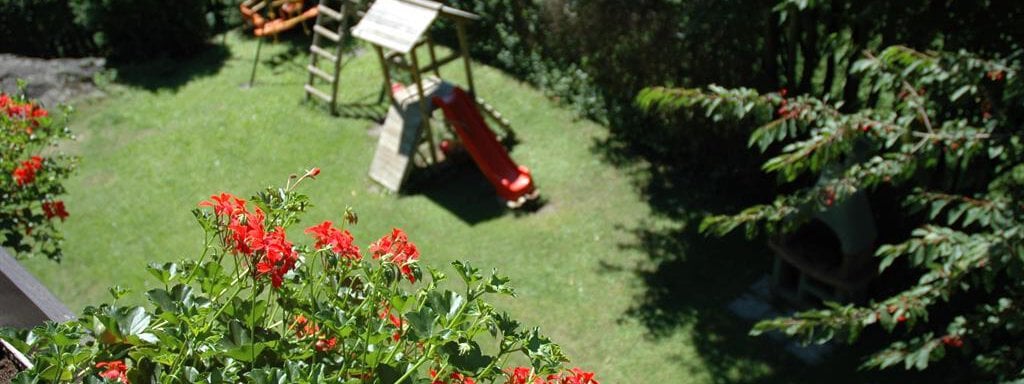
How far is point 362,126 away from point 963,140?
6.52 metres

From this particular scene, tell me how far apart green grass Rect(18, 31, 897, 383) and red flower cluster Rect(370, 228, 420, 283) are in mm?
4135

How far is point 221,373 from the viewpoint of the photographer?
6.68 ft

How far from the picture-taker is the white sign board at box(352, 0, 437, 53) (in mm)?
8422

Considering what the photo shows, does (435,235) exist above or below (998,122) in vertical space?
below

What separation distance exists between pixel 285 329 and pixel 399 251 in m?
0.33

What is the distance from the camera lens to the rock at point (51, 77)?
1077cm

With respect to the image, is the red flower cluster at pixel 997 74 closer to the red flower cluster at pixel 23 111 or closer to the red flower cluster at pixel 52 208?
the red flower cluster at pixel 23 111

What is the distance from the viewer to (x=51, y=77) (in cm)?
1098

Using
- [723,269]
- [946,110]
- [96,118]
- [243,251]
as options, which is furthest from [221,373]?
[96,118]

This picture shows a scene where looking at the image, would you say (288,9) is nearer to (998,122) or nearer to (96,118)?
(96,118)

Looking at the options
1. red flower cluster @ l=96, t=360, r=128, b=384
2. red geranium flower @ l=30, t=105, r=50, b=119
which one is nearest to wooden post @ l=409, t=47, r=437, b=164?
red geranium flower @ l=30, t=105, r=50, b=119

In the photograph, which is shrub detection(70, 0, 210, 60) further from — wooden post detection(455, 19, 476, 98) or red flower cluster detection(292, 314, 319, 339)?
red flower cluster detection(292, 314, 319, 339)

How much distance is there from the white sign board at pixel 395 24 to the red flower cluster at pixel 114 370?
6.33m

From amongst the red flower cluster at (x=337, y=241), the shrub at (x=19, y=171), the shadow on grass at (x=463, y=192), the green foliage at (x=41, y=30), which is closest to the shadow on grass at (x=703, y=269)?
the shadow on grass at (x=463, y=192)
